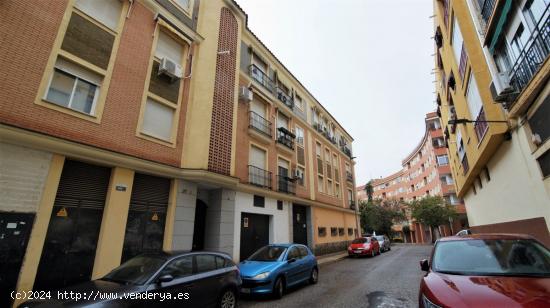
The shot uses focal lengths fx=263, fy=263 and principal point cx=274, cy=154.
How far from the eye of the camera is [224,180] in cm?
1123

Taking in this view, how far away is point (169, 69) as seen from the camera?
10.4m

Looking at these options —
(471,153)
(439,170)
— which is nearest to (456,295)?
(471,153)

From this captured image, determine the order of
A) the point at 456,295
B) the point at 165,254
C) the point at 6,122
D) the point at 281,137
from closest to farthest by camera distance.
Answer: the point at 456,295
the point at 165,254
the point at 6,122
the point at 281,137

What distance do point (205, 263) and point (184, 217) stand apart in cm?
454

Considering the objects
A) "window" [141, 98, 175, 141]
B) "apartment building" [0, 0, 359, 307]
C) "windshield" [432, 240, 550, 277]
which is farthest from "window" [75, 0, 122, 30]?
"windshield" [432, 240, 550, 277]

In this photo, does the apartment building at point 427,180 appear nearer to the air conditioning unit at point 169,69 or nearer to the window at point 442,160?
the window at point 442,160

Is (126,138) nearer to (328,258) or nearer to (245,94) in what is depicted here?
(245,94)

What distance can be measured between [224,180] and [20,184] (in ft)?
20.6

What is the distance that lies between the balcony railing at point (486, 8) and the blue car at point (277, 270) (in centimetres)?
1038

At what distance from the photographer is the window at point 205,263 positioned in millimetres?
5930

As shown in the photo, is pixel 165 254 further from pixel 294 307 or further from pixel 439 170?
pixel 439 170

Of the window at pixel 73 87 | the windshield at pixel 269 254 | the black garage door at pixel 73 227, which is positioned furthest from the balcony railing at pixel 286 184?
the window at pixel 73 87

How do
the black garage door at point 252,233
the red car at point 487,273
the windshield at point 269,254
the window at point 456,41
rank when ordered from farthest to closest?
the black garage door at point 252,233 → the window at point 456,41 → the windshield at point 269,254 → the red car at point 487,273

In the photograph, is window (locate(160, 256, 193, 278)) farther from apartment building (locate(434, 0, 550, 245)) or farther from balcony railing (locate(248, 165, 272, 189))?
apartment building (locate(434, 0, 550, 245))
